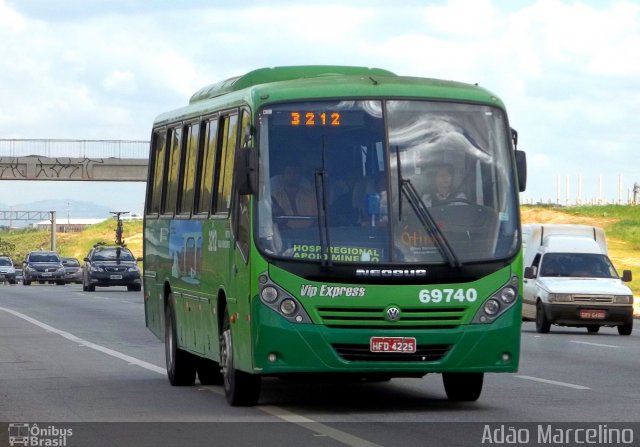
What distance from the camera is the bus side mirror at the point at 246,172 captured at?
13680 mm

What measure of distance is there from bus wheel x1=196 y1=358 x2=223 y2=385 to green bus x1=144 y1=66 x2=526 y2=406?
265 centimetres

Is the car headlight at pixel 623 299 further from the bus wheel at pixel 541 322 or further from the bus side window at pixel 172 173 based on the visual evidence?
the bus side window at pixel 172 173

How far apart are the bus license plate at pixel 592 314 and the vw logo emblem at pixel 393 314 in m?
17.4

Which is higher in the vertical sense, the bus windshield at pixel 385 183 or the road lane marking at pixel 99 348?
the bus windshield at pixel 385 183

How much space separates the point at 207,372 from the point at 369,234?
4.47 meters

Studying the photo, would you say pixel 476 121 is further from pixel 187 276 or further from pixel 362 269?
pixel 187 276

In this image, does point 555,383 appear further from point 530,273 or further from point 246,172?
point 530,273

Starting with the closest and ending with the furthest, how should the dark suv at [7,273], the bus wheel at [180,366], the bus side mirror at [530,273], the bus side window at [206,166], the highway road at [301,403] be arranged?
the highway road at [301,403]
the bus side window at [206,166]
the bus wheel at [180,366]
the bus side mirror at [530,273]
the dark suv at [7,273]

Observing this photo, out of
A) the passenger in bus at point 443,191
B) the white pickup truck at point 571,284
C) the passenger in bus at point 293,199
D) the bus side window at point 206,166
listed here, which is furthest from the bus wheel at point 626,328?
the passenger in bus at point 293,199

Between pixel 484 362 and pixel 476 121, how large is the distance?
2.13 meters

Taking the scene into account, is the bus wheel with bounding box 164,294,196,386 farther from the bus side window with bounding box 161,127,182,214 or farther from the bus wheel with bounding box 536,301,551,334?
the bus wheel with bounding box 536,301,551,334

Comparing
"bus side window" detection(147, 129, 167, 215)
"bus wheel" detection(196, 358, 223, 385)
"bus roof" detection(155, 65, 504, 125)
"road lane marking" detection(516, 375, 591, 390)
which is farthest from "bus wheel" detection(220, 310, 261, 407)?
"bus side window" detection(147, 129, 167, 215)

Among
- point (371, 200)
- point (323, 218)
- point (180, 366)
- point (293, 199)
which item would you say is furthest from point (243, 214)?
point (180, 366)

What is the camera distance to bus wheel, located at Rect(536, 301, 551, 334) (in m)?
30.7
